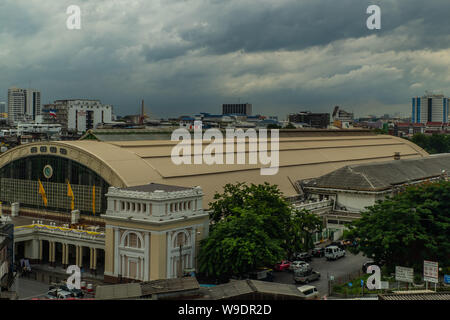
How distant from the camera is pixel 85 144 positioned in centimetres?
6269

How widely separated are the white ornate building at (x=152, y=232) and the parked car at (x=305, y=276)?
29.0 feet

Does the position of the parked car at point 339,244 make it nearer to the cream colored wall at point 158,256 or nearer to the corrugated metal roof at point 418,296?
the cream colored wall at point 158,256

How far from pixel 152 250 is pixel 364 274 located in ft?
60.0

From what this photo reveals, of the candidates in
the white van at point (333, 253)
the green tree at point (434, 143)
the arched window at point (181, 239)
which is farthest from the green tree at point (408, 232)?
the green tree at point (434, 143)

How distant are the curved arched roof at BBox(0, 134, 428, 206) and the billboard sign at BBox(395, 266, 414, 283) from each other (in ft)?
78.0

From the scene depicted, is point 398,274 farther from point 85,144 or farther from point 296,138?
point 296,138

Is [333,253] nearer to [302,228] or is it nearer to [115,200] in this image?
[302,228]

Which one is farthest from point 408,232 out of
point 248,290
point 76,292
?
point 76,292

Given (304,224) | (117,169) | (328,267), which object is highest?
(117,169)

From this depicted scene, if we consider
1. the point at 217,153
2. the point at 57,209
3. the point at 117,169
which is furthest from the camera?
the point at 217,153

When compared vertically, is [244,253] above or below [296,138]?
below

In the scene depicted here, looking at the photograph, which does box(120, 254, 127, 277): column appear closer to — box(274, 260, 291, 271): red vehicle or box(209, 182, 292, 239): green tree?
box(209, 182, 292, 239): green tree

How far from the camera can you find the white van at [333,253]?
5572cm
